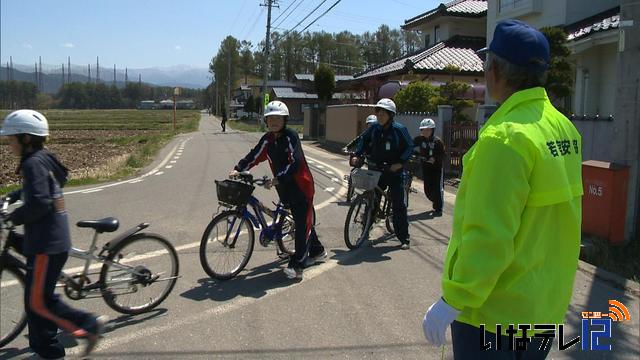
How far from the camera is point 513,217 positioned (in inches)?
74.4

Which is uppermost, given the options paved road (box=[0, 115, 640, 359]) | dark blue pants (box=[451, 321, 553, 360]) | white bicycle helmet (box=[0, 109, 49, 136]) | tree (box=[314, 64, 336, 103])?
tree (box=[314, 64, 336, 103])

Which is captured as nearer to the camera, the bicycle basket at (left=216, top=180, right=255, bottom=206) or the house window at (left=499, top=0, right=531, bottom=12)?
the bicycle basket at (left=216, top=180, right=255, bottom=206)

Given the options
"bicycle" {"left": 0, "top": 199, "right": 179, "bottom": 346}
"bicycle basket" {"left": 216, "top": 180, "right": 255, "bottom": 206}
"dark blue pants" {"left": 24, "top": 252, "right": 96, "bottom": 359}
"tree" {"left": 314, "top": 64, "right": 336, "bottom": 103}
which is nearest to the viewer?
"dark blue pants" {"left": 24, "top": 252, "right": 96, "bottom": 359}

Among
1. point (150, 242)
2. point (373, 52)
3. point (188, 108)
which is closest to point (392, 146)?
point (150, 242)

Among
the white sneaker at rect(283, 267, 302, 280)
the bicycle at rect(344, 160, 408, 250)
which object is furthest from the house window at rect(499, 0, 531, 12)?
the white sneaker at rect(283, 267, 302, 280)

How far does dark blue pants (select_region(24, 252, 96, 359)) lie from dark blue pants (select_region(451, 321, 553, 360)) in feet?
9.20

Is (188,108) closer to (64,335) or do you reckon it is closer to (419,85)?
(419,85)

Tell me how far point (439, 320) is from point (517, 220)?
44 cm

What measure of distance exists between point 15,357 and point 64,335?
0.42m

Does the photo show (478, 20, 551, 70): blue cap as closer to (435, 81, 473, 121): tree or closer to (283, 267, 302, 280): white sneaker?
(283, 267, 302, 280): white sneaker

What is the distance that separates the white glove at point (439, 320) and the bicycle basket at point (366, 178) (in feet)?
17.1

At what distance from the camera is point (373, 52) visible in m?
101

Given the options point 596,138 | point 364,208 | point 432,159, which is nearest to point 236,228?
point 364,208

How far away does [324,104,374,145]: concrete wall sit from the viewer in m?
23.8
